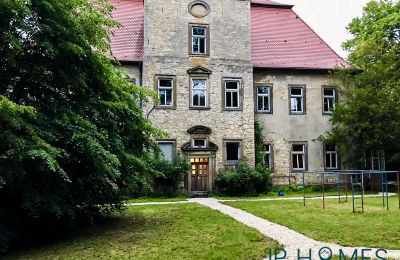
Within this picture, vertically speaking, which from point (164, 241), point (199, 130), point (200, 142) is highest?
point (199, 130)

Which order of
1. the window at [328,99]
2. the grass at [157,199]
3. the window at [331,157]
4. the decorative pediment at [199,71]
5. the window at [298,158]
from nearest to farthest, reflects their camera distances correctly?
the grass at [157,199] → the decorative pediment at [199,71] → the window at [298,158] → the window at [331,157] → the window at [328,99]

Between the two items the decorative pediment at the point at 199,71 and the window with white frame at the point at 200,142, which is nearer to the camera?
the window with white frame at the point at 200,142

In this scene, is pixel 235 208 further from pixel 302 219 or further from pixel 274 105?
pixel 274 105

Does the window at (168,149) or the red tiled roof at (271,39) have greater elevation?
the red tiled roof at (271,39)

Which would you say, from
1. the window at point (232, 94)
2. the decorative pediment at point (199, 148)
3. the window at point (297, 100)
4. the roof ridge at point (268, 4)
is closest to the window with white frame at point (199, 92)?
the window at point (232, 94)

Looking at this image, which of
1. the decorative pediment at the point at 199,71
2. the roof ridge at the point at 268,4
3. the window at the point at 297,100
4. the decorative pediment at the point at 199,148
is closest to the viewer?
the decorative pediment at the point at 199,148

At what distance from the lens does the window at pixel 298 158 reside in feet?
75.1

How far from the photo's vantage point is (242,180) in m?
20.3

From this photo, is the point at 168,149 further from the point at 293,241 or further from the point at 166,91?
the point at 293,241

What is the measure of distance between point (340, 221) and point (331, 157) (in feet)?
40.6

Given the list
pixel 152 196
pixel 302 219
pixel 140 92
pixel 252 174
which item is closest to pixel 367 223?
pixel 302 219

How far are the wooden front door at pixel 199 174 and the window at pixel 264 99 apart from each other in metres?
4.39

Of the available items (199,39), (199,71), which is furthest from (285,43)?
(199,71)

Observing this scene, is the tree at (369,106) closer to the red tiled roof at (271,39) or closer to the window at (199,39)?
the red tiled roof at (271,39)
